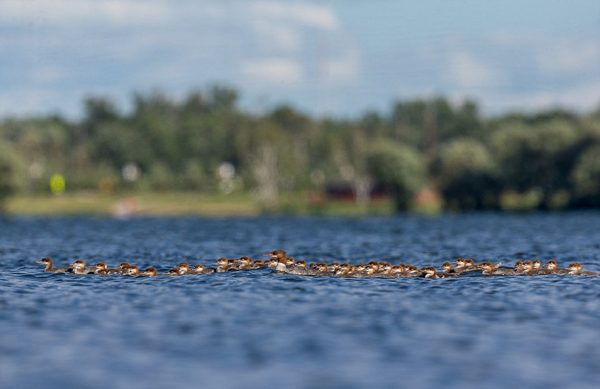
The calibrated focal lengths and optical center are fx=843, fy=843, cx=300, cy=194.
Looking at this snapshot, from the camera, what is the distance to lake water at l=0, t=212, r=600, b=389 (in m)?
18.5

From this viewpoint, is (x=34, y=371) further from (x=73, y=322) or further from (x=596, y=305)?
(x=596, y=305)

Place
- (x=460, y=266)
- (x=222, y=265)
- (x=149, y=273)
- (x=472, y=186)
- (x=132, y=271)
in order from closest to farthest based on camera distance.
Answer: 1. (x=149, y=273)
2. (x=132, y=271)
3. (x=460, y=266)
4. (x=222, y=265)
5. (x=472, y=186)

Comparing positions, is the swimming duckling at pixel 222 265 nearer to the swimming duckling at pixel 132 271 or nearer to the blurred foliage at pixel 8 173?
the swimming duckling at pixel 132 271

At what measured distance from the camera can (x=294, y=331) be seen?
23.2 metres

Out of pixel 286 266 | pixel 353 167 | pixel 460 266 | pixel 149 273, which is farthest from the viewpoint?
pixel 353 167

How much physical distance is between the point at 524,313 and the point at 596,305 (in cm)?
317

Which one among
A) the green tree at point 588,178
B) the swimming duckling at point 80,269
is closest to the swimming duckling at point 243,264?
the swimming duckling at point 80,269

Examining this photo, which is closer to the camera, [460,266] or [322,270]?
[322,270]

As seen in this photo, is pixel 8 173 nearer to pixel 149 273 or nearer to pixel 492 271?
pixel 149 273

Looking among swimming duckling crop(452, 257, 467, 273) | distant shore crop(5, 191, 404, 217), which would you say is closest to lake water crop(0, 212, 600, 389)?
swimming duckling crop(452, 257, 467, 273)

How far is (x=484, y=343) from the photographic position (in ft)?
71.1

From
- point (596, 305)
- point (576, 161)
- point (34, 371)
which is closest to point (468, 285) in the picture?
point (596, 305)

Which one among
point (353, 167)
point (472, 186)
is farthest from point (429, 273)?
point (353, 167)

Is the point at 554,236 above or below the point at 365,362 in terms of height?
below
